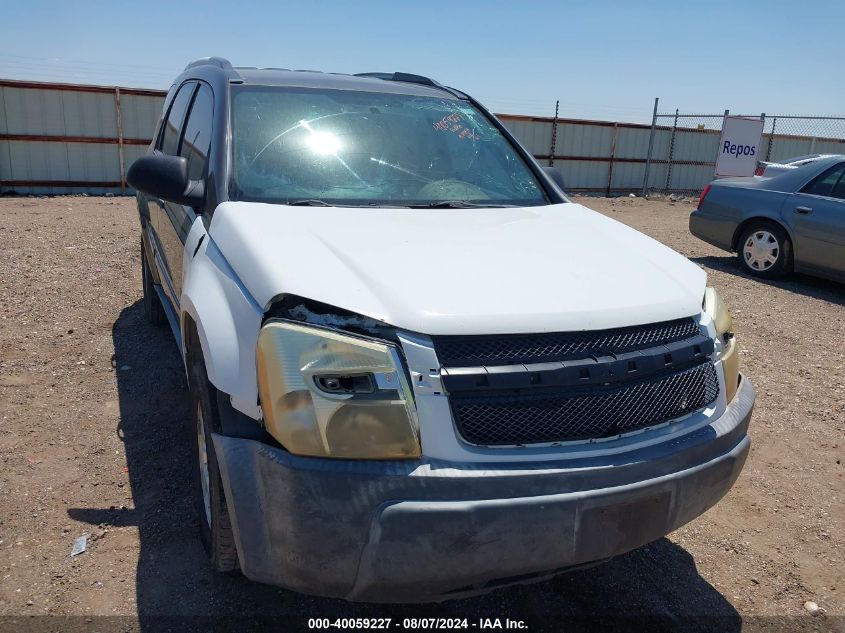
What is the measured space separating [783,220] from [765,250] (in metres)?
0.41

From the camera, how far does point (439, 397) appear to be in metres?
1.93

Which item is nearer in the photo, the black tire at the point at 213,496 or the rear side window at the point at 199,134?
the black tire at the point at 213,496

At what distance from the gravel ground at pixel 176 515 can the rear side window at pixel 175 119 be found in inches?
56.3

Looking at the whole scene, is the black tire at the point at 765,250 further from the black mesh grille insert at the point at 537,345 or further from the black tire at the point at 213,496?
the black tire at the point at 213,496

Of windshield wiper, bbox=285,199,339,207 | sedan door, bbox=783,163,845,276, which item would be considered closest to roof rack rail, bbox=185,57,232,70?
windshield wiper, bbox=285,199,339,207

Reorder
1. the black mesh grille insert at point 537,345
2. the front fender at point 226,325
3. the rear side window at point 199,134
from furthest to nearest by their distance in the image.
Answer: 1. the rear side window at point 199,134
2. the front fender at point 226,325
3. the black mesh grille insert at point 537,345

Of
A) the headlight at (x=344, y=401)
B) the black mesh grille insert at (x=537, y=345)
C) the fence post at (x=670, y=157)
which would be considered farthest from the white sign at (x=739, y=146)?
the headlight at (x=344, y=401)

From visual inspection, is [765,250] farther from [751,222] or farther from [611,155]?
[611,155]

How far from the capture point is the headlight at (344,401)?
190 cm

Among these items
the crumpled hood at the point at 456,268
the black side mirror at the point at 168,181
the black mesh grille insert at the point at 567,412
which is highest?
the black side mirror at the point at 168,181

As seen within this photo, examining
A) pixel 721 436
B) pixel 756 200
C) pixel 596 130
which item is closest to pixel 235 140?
pixel 721 436

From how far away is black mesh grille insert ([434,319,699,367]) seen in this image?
198 cm

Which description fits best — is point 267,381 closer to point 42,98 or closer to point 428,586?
point 428,586

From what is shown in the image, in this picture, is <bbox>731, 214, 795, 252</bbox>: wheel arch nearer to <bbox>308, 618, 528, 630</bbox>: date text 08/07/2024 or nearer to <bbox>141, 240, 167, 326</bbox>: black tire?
<bbox>141, 240, 167, 326</bbox>: black tire
